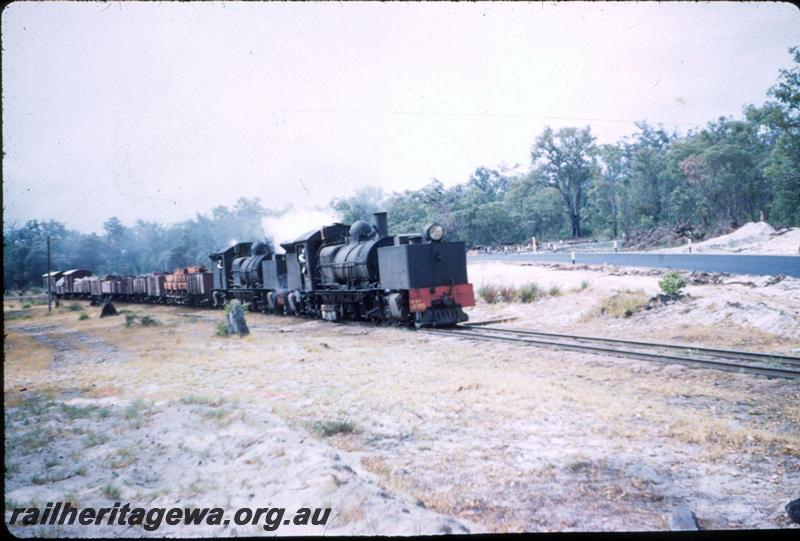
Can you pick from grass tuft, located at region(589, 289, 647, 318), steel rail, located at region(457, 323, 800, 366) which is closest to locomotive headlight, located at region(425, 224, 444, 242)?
steel rail, located at region(457, 323, 800, 366)

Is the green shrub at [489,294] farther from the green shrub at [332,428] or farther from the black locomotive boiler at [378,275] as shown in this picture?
the green shrub at [332,428]

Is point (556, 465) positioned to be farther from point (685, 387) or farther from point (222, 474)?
point (685, 387)

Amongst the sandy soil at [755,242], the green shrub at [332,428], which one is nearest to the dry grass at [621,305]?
the green shrub at [332,428]

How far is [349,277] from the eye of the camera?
17234mm

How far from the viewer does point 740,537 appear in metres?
3.25

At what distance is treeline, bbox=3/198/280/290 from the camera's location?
162ft

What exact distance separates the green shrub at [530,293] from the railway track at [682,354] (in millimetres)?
7370

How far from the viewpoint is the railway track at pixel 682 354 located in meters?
8.11

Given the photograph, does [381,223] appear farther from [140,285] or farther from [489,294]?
[140,285]

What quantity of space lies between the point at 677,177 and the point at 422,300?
144 feet

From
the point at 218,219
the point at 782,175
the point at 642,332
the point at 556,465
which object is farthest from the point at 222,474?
the point at 218,219

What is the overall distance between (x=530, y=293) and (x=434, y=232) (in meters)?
7.21

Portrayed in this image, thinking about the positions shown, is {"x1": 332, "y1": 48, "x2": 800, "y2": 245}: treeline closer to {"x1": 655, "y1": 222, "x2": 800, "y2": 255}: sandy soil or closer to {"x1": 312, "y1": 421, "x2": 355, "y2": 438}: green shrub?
{"x1": 655, "y1": 222, "x2": 800, "y2": 255}: sandy soil

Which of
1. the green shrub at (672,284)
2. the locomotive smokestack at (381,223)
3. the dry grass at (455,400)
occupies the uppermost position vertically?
the locomotive smokestack at (381,223)
